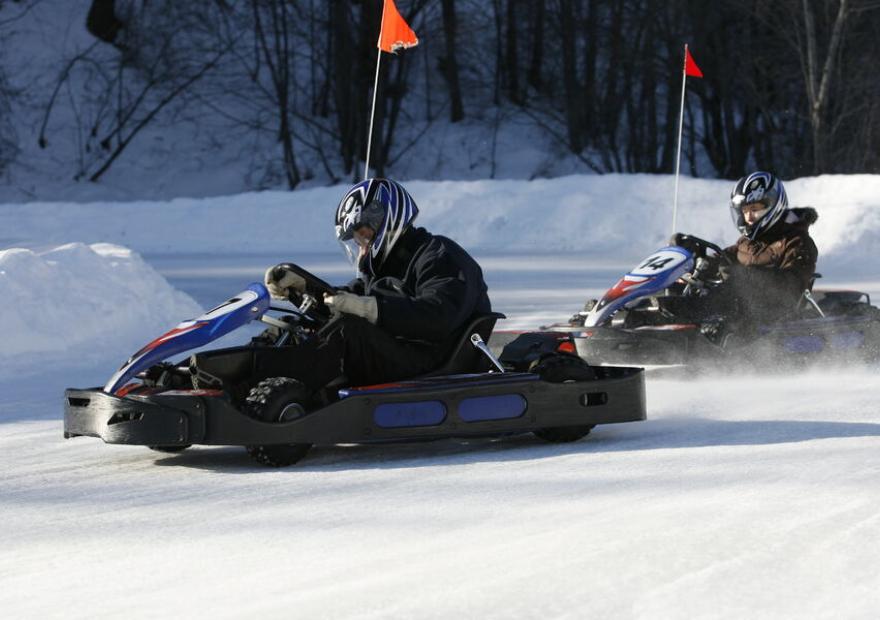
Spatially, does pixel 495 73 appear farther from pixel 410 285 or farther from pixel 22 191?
pixel 410 285

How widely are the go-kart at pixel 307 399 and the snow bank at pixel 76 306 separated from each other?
135 inches

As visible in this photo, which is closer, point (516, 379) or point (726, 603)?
point (726, 603)

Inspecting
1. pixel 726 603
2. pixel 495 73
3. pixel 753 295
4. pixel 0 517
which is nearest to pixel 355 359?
pixel 0 517

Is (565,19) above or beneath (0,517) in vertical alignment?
above

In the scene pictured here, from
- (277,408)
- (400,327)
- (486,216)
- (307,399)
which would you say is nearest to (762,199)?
(400,327)

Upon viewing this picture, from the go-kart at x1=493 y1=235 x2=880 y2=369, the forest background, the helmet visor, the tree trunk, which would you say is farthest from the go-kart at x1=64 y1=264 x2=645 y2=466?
the tree trunk

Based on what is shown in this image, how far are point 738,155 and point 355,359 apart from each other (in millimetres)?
24140

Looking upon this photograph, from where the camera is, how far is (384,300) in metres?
5.39

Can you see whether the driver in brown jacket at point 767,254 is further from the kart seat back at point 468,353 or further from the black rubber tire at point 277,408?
the black rubber tire at point 277,408

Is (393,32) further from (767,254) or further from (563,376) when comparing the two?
(563,376)

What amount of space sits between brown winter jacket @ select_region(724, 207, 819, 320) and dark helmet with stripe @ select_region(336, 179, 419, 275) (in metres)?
3.27

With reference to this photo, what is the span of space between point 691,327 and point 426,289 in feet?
9.09

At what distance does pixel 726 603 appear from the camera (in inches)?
129

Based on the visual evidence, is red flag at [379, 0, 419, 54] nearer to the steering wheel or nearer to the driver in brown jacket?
the steering wheel
